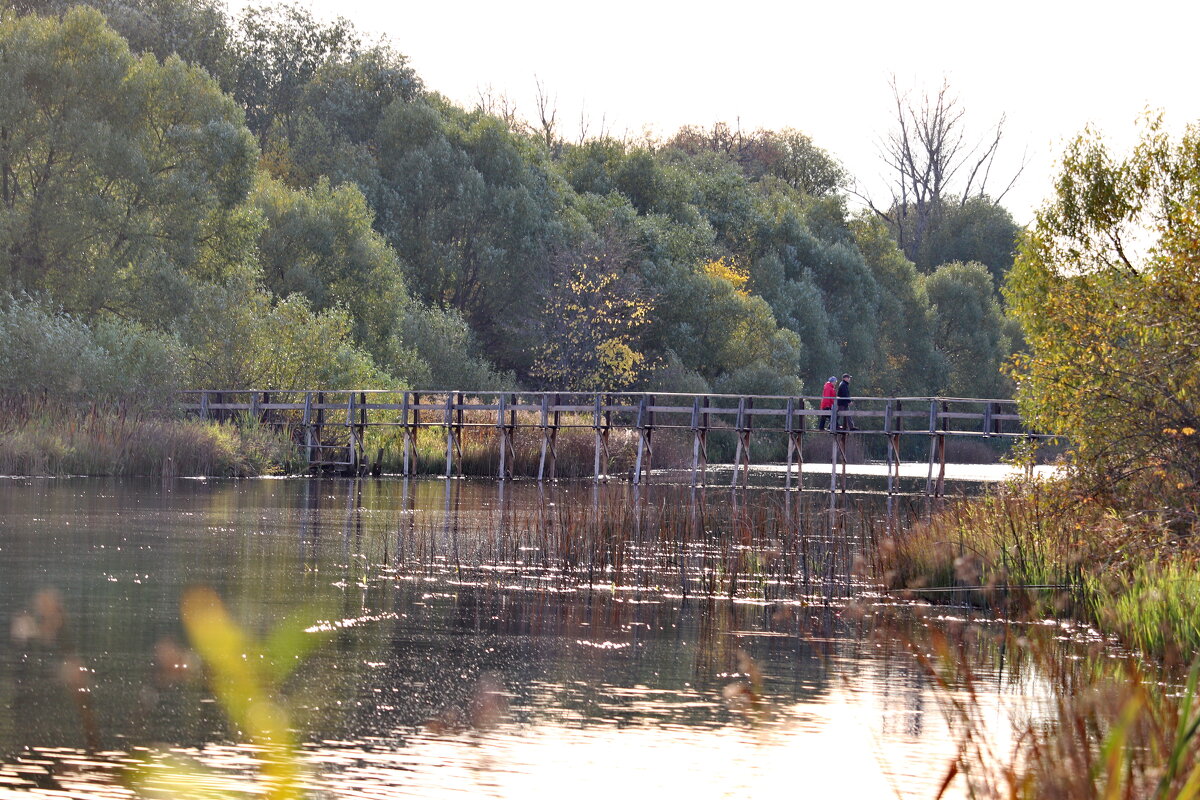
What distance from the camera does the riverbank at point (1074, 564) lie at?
13.3 meters

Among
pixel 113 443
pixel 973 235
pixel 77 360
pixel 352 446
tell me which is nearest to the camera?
pixel 113 443

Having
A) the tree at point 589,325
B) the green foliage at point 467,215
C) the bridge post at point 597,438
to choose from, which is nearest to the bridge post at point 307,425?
the bridge post at point 597,438

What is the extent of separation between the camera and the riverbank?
13.3m

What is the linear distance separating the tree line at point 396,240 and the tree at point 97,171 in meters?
0.08

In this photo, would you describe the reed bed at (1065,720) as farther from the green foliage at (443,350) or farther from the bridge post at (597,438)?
the green foliage at (443,350)

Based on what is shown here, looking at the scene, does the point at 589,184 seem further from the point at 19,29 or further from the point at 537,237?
the point at 19,29

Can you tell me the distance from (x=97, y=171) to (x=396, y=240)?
54.4 feet

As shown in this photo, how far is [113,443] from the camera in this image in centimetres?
3591

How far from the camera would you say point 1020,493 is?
64.8 feet

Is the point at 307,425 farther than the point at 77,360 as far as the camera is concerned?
Yes

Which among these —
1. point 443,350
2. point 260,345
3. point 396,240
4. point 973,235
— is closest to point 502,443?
point 260,345

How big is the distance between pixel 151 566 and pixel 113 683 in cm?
723

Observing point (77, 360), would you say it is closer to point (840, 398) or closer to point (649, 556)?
point (840, 398)

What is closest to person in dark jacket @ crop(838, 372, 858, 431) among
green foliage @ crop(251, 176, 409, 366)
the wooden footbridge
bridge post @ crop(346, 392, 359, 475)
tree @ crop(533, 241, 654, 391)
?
the wooden footbridge
